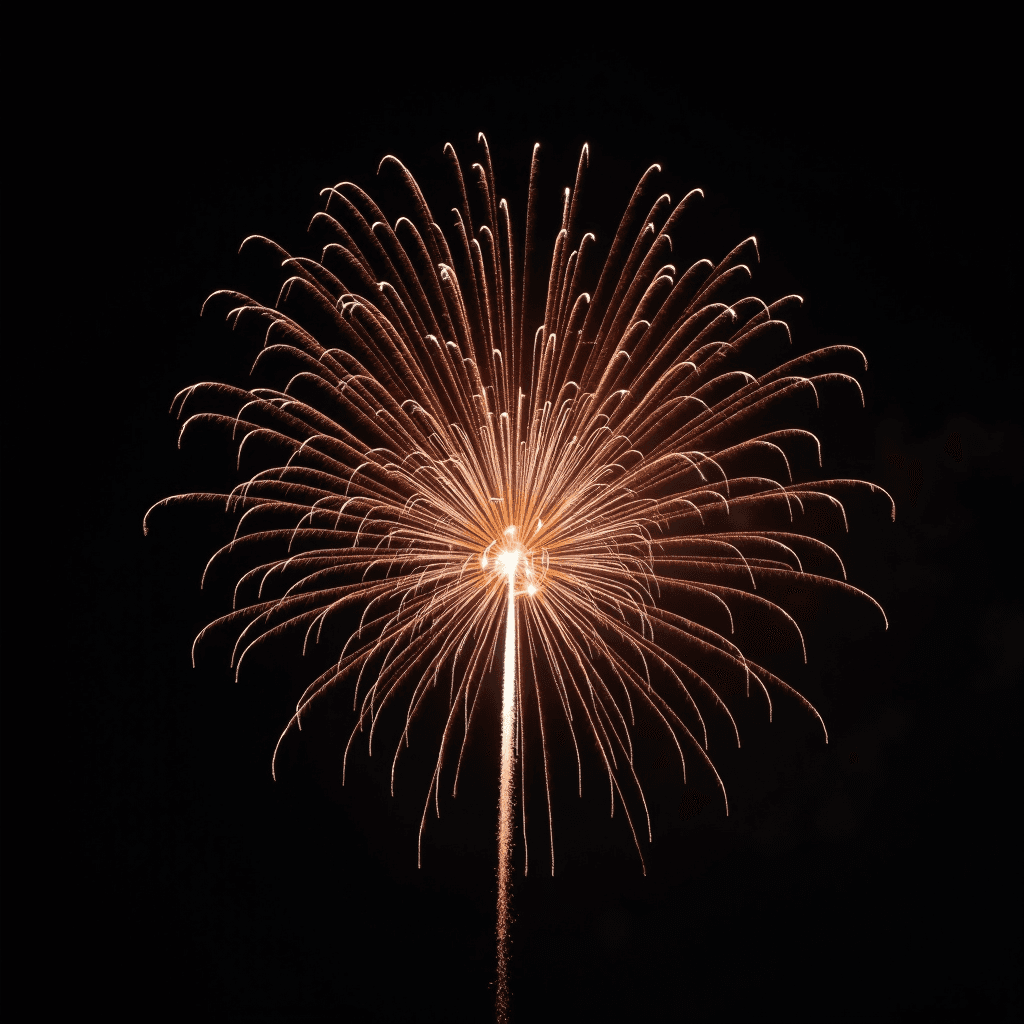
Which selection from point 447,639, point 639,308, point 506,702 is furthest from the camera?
point 506,702

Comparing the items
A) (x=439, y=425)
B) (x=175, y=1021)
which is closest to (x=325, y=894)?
(x=175, y=1021)

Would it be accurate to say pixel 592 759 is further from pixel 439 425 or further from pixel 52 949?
pixel 52 949

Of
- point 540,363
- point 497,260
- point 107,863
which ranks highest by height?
point 497,260

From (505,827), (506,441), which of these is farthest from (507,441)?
(505,827)

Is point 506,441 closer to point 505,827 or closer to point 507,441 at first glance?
point 507,441

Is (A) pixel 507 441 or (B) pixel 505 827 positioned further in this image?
(B) pixel 505 827

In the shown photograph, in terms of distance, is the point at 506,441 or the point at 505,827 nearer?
the point at 506,441

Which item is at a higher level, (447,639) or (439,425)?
(439,425)

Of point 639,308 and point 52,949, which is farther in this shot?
point 52,949
